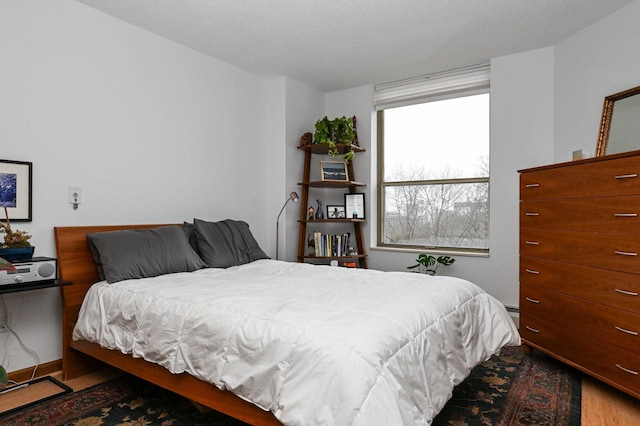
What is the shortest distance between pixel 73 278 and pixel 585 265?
3.19m

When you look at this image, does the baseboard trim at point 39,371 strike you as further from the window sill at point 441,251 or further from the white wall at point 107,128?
the window sill at point 441,251

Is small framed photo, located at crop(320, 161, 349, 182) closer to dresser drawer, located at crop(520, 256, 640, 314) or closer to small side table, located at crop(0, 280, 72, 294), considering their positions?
dresser drawer, located at crop(520, 256, 640, 314)

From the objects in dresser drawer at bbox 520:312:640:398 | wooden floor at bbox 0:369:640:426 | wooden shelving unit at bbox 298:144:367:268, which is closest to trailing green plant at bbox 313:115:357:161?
wooden shelving unit at bbox 298:144:367:268

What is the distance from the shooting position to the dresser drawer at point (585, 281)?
2.13 m

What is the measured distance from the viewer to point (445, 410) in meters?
2.06

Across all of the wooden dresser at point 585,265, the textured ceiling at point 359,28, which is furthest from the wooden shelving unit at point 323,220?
the wooden dresser at point 585,265

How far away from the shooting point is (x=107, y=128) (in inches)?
112

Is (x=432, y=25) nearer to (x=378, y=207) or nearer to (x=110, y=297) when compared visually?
(x=378, y=207)

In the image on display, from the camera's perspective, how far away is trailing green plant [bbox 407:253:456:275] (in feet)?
12.8

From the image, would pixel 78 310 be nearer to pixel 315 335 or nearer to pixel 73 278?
pixel 73 278

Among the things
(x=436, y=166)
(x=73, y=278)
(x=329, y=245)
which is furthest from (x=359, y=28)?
(x=73, y=278)

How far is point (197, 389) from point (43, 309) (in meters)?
A: 1.45

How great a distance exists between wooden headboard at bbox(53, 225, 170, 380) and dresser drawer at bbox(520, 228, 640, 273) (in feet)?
9.90

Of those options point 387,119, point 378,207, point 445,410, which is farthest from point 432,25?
point 445,410
